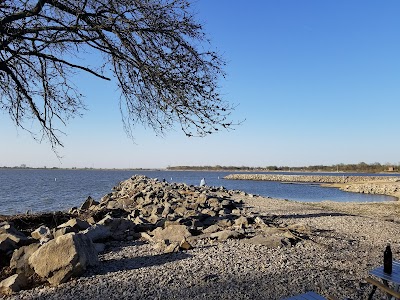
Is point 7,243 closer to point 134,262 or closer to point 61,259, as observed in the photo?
point 61,259

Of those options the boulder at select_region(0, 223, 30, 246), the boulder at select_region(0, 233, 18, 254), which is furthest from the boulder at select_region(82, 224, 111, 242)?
the boulder at select_region(0, 233, 18, 254)

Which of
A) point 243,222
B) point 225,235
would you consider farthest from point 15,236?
point 243,222

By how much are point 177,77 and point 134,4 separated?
A: 168 cm

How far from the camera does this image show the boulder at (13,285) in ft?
18.0

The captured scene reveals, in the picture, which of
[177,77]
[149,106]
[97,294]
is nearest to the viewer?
[97,294]

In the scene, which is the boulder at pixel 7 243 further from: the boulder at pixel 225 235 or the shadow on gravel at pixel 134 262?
the boulder at pixel 225 235

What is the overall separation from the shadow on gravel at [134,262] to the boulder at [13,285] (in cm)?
102

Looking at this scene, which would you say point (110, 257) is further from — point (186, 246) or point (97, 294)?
point (97, 294)

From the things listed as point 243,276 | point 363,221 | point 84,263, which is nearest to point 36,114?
point 84,263

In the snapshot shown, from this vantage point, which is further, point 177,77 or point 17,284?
point 177,77

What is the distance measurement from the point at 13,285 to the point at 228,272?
324 cm

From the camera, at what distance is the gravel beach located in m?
5.18

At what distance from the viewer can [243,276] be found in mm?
5723

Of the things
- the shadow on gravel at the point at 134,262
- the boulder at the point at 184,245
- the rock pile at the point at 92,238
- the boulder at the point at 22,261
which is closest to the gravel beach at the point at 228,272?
the shadow on gravel at the point at 134,262
